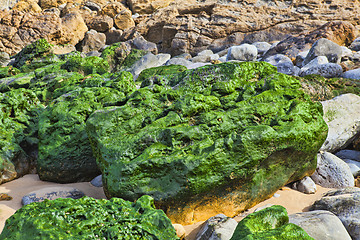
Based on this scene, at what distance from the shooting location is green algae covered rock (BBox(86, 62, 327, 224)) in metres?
3.23

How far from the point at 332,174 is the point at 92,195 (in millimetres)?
3295

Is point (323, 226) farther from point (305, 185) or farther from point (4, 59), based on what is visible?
point (4, 59)

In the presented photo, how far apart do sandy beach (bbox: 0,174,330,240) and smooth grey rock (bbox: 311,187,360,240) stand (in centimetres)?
24

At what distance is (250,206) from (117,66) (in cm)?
925

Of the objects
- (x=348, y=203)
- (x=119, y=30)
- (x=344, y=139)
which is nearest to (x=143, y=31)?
(x=119, y=30)

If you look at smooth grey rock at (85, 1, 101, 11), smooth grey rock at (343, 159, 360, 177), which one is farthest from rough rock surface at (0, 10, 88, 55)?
smooth grey rock at (343, 159, 360, 177)

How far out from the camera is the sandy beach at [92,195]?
131 inches

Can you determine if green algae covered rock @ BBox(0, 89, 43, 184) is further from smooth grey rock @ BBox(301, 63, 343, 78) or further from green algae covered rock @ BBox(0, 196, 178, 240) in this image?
smooth grey rock @ BBox(301, 63, 343, 78)

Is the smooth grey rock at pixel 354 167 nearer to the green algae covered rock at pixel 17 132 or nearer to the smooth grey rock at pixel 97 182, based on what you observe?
the smooth grey rock at pixel 97 182

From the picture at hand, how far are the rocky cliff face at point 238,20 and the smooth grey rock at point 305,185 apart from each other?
39.9ft

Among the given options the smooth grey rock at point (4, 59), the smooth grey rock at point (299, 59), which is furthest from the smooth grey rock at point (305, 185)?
the smooth grey rock at point (4, 59)

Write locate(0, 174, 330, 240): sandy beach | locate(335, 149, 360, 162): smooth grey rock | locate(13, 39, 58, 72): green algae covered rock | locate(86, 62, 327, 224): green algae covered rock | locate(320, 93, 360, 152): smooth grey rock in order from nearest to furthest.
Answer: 1. locate(86, 62, 327, 224): green algae covered rock
2. locate(0, 174, 330, 240): sandy beach
3. locate(320, 93, 360, 152): smooth grey rock
4. locate(335, 149, 360, 162): smooth grey rock
5. locate(13, 39, 58, 72): green algae covered rock

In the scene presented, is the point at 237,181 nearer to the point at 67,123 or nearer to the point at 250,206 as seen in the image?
the point at 250,206

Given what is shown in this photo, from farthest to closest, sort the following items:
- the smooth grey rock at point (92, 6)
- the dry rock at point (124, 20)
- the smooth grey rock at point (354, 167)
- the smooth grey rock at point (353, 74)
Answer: the smooth grey rock at point (92, 6) → the dry rock at point (124, 20) → the smooth grey rock at point (353, 74) → the smooth grey rock at point (354, 167)
